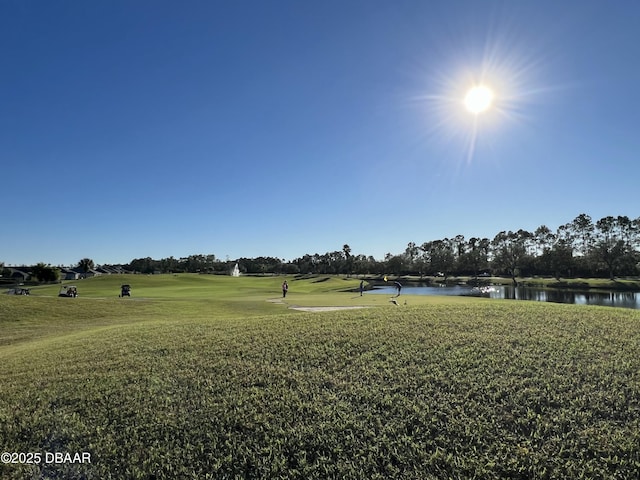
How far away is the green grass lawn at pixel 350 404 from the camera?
12.1ft

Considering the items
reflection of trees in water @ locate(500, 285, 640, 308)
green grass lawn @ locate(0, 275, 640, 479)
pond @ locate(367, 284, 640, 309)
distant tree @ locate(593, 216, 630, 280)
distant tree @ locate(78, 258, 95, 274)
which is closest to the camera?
green grass lawn @ locate(0, 275, 640, 479)

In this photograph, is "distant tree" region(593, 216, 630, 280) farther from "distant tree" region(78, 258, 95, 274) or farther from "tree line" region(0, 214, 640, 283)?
"distant tree" region(78, 258, 95, 274)

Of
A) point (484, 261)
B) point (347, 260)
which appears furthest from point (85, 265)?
point (484, 261)

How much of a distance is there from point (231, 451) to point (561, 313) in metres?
8.37

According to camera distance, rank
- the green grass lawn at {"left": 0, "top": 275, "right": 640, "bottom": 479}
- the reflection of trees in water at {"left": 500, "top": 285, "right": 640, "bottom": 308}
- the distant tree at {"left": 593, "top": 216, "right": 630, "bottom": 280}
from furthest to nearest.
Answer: the distant tree at {"left": 593, "top": 216, "right": 630, "bottom": 280}
the reflection of trees in water at {"left": 500, "top": 285, "right": 640, "bottom": 308}
the green grass lawn at {"left": 0, "top": 275, "right": 640, "bottom": 479}

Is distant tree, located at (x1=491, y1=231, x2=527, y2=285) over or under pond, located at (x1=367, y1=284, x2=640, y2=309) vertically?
over

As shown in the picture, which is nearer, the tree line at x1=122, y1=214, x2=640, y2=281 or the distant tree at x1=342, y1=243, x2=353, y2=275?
the tree line at x1=122, y1=214, x2=640, y2=281

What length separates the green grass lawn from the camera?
3.69m

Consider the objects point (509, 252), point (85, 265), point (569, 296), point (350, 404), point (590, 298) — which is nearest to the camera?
point (350, 404)

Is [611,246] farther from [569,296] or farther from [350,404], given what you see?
[350,404]

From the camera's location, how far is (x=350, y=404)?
4.61 m

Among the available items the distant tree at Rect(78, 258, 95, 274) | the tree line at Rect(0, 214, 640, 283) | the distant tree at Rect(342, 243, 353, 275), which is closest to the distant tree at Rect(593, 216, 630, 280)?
the tree line at Rect(0, 214, 640, 283)

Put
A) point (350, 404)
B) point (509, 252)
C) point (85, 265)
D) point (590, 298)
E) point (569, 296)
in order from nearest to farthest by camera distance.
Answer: point (350, 404) < point (590, 298) < point (569, 296) < point (509, 252) < point (85, 265)

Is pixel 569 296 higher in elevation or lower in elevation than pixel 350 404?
lower
